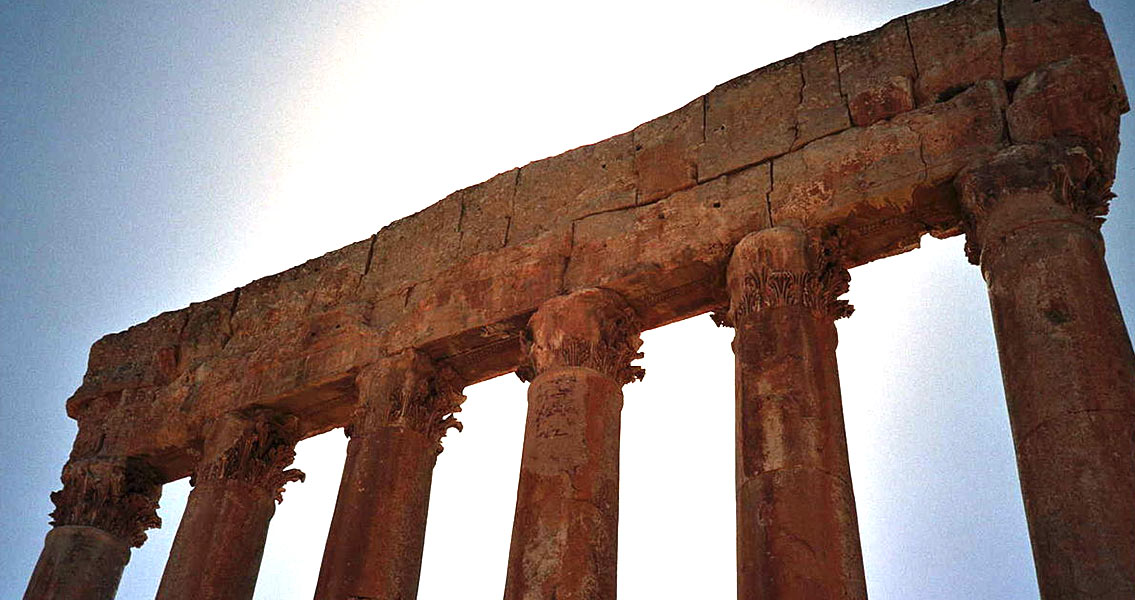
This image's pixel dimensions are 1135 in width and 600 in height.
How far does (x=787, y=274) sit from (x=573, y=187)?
405 cm

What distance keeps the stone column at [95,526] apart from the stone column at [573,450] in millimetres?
7551

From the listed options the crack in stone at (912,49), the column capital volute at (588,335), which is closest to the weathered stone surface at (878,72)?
the crack in stone at (912,49)

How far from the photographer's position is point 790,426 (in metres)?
10.8

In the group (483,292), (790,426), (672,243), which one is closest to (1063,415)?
(790,426)

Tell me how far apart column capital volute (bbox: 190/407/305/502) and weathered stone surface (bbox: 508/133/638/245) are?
186 inches

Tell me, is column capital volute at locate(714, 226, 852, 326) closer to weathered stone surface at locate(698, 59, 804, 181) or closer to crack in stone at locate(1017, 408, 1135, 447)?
weathered stone surface at locate(698, 59, 804, 181)

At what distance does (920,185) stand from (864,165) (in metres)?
0.75

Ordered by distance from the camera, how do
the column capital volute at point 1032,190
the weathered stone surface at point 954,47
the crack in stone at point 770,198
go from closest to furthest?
the column capital volute at point 1032,190 → the weathered stone surface at point 954,47 → the crack in stone at point 770,198

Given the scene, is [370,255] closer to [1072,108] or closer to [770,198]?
[770,198]

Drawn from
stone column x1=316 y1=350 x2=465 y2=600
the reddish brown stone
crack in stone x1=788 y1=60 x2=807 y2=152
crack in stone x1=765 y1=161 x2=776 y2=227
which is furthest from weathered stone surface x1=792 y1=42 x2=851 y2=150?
the reddish brown stone

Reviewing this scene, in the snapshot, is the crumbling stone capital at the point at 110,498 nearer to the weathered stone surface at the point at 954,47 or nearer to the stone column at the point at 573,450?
the stone column at the point at 573,450

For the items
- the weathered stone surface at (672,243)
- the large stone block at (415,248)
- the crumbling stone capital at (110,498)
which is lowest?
the crumbling stone capital at (110,498)

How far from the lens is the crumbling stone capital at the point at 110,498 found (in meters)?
17.2

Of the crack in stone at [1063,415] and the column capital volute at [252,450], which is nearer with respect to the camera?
the crack in stone at [1063,415]
